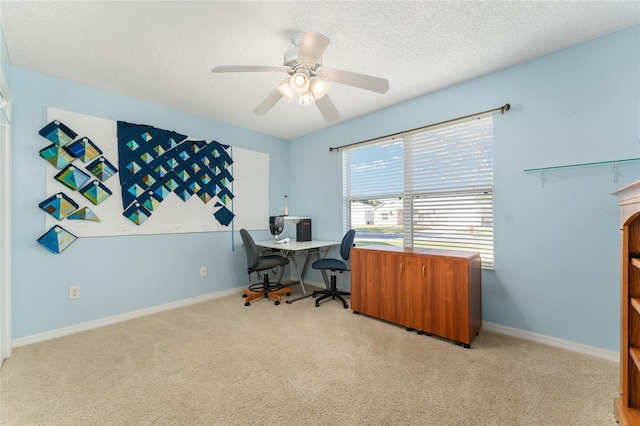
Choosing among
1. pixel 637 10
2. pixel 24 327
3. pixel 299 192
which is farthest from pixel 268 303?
pixel 637 10

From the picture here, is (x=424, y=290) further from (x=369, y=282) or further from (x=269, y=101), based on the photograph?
(x=269, y=101)

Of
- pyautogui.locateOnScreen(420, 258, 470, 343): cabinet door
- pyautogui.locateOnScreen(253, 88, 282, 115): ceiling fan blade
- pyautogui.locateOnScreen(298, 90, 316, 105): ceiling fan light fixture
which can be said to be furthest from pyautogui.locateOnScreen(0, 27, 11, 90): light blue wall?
pyautogui.locateOnScreen(420, 258, 470, 343): cabinet door

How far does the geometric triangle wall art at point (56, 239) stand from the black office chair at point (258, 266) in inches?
63.4

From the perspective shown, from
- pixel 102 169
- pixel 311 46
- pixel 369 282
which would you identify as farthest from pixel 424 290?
pixel 102 169

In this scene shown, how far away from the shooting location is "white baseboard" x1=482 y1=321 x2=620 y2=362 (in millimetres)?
2006

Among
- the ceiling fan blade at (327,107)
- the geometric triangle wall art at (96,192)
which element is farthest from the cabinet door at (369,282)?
the geometric triangle wall art at (96,192)

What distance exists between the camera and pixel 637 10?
1780 millimetres

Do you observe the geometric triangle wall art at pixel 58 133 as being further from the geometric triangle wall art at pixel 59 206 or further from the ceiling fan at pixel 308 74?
the ceiling fan at pixel 308 74

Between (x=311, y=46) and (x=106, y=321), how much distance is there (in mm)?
3192

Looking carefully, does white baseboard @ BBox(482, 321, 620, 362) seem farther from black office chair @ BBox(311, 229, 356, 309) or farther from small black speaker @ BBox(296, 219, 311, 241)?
small black speaker @ BBox(296, 219, 311, 241)

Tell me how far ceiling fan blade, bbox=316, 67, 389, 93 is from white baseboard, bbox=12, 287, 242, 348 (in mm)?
3028

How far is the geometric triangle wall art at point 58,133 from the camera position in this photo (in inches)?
96.4

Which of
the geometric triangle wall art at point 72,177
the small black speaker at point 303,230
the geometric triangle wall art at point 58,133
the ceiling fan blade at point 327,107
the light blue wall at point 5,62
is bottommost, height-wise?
the small black speaker at point 303,230

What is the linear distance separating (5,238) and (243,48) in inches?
96.1
